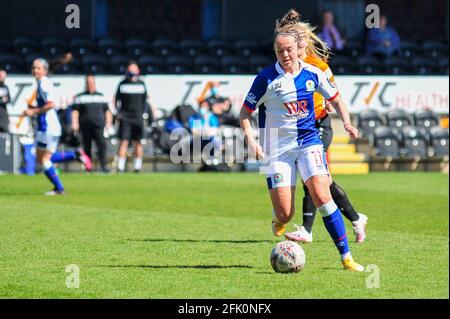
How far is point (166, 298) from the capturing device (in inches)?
324

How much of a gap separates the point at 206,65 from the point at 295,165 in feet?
62.0

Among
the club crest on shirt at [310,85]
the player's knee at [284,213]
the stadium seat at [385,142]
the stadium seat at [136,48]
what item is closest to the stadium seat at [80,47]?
the stadium seat at [136,48]

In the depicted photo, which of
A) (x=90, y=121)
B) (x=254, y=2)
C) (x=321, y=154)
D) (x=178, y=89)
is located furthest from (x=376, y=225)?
(x=254, y=2)

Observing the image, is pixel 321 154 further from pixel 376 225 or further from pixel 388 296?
pixel 376 225

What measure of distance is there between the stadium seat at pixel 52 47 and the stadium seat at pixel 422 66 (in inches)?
363

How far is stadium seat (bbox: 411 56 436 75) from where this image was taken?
98.2ft

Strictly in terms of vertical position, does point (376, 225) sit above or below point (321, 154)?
below

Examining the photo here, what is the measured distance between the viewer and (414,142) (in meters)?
28.2

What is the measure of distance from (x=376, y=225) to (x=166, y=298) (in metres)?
6.40

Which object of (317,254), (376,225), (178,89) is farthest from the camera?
(178,89)

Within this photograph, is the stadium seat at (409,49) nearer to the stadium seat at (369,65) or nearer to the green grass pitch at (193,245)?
the stadium seat at (369,65)

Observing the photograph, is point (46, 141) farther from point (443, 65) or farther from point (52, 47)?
point (443, 65)

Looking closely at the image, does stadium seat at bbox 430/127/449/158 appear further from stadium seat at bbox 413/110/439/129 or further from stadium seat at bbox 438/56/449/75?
stadium seat at bbox 438/56/449/75

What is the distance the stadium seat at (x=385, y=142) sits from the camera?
27.8 m
